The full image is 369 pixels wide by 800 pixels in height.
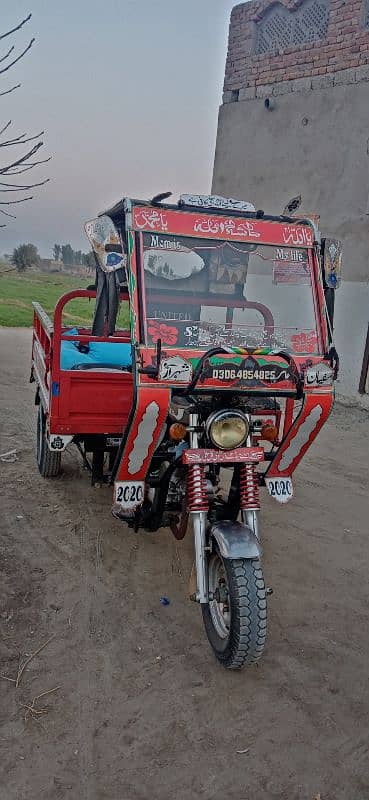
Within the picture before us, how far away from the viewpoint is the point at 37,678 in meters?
3.07

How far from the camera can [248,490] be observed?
3396 mm

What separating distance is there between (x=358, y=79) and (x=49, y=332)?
740cm

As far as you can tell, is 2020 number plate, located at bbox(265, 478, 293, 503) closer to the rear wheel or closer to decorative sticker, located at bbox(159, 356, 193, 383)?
decorative sticker, located at bbox(159, 356, 193, 383)

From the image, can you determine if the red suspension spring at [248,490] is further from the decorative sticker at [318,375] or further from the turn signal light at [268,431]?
the decorative sticker at [318,375]

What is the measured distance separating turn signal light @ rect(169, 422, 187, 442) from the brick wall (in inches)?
326

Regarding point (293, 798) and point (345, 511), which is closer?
point (293, 798)

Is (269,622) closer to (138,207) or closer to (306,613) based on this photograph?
(306,613)

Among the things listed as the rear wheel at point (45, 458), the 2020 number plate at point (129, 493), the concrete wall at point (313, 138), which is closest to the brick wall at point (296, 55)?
the concrete wall at point (313, 138)

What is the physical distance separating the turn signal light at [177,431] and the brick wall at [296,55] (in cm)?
827

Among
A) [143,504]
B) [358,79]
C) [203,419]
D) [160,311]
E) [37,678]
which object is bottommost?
[37,678]

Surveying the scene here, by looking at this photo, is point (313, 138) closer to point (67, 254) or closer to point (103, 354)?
point (103, 354)

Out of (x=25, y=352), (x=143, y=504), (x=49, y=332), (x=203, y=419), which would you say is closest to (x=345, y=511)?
(x=143, y=504)

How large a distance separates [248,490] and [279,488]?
2.11 feet

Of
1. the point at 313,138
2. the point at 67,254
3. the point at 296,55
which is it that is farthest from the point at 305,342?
the point at 67,254
